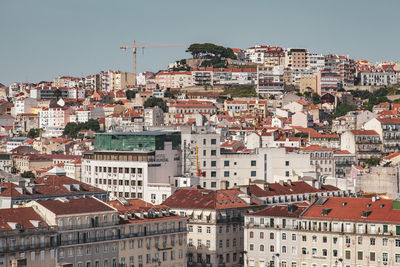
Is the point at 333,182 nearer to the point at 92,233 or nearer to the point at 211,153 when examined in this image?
the point at 211,153

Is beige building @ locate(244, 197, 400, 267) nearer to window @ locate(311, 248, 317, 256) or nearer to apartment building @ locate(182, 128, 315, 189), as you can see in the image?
window @ locate(311, 248, 317, 256)

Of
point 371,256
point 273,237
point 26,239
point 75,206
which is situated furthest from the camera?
point 273,237

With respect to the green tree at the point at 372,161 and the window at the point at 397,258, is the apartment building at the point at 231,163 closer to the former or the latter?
the green tree at the point at 372,161

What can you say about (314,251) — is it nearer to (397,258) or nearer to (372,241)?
(372,241)

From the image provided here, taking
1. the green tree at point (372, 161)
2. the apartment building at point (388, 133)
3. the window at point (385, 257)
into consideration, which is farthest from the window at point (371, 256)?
the apartment building at point (388, 133)

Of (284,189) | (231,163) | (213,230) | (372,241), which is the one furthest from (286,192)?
(372,241)

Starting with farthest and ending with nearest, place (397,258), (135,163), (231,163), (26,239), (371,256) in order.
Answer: (231,163)
(135,163)
(371,256)
(397,258)
(26,239)

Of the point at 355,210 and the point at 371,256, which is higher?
the point at 355,210
